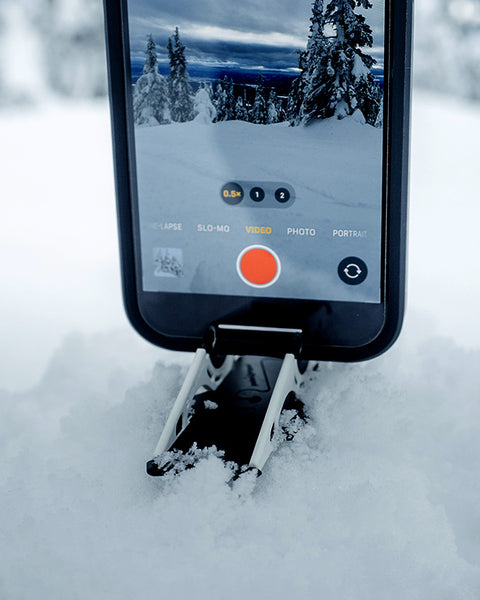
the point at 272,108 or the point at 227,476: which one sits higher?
the point at 272,108

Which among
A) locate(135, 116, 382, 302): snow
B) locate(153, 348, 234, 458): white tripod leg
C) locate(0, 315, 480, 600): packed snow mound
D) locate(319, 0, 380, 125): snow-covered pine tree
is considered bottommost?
locate(0, 315, 480, 600): packed snow mound

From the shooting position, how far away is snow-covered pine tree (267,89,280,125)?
1.12ft

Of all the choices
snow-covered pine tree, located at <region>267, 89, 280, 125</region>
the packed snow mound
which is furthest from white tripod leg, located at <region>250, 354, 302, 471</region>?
snow-covered pine tree, located at <region>267, 89, 280, 125</region>

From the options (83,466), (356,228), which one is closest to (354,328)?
(356,228)

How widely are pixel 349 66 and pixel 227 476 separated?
21 centimetres

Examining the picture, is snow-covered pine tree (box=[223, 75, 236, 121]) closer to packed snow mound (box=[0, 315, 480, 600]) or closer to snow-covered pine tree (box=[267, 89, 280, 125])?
snow-covered pine tree (box=[267, 89, 280, 125])

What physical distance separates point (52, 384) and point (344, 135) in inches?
8.8

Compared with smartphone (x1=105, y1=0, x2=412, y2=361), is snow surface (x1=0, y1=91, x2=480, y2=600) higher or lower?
lower

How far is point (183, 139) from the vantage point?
36cm

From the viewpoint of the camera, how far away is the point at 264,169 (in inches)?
13.9

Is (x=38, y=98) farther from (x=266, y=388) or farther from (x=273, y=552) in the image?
(x=273, y=552)

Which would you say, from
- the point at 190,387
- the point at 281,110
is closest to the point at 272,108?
the point at 281,110

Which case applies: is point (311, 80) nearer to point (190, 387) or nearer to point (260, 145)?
point (260, 145)

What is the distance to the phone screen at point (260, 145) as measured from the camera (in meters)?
0.33
